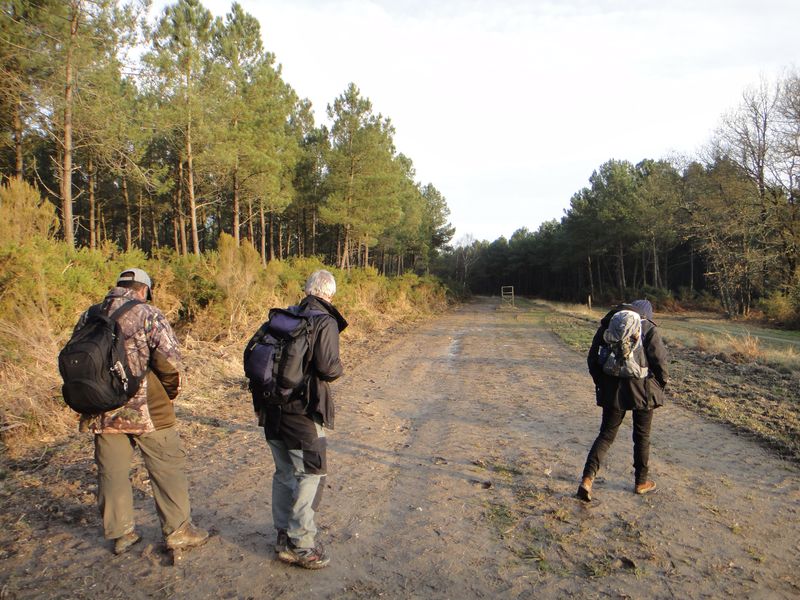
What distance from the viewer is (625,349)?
4336mm

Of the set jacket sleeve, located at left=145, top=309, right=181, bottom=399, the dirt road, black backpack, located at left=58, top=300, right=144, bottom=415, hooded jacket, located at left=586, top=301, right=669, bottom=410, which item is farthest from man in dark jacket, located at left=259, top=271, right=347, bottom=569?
hooded jacket, located at left=586, top=301, right=669, bottom=410

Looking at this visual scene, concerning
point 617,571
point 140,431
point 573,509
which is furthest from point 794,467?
point 140,431

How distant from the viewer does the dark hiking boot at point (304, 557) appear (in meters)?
3.19

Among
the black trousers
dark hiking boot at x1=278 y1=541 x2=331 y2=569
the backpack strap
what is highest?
the backpack strap

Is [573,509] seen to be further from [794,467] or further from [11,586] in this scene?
[11,586]

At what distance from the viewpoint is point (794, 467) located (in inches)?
201

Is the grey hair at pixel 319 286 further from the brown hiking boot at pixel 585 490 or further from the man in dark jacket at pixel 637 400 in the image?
the brown hiking boot at pixel 585 490

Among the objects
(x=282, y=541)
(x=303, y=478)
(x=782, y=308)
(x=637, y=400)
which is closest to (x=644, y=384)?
(x=637, y=400)

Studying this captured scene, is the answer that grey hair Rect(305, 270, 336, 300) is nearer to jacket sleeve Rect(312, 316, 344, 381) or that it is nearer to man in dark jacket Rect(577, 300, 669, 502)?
jacket sleeve Rect(312, 316, 344, 381)

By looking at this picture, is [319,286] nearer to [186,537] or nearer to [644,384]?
[186,537]

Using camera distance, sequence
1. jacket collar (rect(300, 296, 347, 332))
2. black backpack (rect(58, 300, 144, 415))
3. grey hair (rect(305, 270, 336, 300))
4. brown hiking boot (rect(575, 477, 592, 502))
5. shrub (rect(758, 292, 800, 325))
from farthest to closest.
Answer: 1. shrub (rect(758, 292, 800, 325))
2. brown hiking boot (rect(575, 477, 592, 502))
3. grey hair (rect(305, 270, 336, 300))
4. jacket collar (rect(300, 296, 347, 332))
5. black backpack (rect(58, 300, 144, 415))

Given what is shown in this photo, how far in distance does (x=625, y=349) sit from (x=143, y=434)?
156 inches

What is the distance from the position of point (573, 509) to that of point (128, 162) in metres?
15.2

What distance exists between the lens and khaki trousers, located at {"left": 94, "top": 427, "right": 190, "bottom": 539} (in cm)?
332
